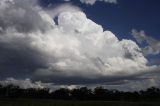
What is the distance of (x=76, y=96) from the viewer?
199 m

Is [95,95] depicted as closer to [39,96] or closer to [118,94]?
[118,94]

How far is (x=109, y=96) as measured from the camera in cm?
19412

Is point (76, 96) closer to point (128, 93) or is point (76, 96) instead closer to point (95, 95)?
point (95, 95)

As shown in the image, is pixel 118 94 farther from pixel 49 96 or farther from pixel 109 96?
pixel 49 96

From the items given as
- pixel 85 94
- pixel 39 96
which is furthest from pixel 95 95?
pixel 39 96

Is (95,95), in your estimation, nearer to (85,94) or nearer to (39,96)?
(85,94)

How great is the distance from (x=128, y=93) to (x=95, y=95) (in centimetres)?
1971

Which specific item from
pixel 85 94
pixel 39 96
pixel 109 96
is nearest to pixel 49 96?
pixel 39 96

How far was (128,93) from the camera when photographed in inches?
7766

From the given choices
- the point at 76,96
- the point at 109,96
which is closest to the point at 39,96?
the point at 76,96

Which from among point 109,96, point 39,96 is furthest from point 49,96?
point 109,96

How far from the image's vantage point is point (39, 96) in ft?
651

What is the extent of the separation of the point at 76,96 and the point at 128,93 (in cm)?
3111

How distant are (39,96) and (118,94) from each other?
47.4 meters
